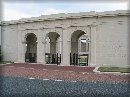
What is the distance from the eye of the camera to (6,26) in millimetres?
36500

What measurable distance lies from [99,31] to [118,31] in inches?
84.9

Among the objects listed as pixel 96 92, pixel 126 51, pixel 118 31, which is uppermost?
pixel 118 31

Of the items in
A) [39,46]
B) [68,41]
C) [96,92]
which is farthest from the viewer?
[39,46]

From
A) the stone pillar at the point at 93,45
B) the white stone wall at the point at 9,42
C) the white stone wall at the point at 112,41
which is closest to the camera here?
the white stone wall at the point at 112,41

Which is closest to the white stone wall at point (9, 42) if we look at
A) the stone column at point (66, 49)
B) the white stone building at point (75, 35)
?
the white stone building at point (75, 35)

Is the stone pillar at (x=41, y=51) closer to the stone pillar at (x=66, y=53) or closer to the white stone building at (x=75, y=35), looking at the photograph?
the white stone building at (x=75, y=35)

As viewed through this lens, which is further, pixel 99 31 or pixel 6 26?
pixel 6 26

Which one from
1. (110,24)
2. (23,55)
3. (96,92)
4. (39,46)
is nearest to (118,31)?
(110,24)

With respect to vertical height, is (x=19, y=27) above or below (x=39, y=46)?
above

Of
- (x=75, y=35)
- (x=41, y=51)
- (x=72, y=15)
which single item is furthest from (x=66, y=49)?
(x=72, y=15)

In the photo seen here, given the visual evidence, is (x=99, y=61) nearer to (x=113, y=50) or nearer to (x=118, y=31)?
(x=113, y=50)

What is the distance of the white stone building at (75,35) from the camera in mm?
27047

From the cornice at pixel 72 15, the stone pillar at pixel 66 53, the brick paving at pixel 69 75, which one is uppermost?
the cornice at pixel 72 15

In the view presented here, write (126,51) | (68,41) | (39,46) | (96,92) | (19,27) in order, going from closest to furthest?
(96,92) < (126,51) < (68,41) < (39,46) < (19,27)
